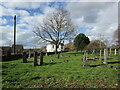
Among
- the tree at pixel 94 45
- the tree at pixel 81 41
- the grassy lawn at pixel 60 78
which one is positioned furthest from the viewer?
the tree at pixel 81 41

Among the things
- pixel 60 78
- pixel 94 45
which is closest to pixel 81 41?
pixel 94 45

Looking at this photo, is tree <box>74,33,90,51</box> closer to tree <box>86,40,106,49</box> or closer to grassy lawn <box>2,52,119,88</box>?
tree <box>86,40,106,49</box>

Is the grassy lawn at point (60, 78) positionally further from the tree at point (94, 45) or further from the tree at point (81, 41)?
the tree at point (81, 41)

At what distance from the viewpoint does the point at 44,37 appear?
105 feet

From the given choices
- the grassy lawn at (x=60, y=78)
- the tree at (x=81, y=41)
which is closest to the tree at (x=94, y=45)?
A: the tree at (x=81, y=41)

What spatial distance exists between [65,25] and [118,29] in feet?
55.7

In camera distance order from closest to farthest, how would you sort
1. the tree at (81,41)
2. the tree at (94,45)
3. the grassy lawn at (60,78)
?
the grassy lawn at (60,78)
the tree at (94,45)
the tree at (81,41)

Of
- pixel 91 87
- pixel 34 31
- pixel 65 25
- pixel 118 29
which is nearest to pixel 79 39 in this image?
pixel 65 25

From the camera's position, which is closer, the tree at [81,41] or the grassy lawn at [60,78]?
the grassy lawn at [60,78]

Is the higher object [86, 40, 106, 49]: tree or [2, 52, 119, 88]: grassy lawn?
[86, 40, 106, 49]: tree

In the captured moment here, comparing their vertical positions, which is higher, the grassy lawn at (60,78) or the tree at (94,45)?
the tree at (94,45)

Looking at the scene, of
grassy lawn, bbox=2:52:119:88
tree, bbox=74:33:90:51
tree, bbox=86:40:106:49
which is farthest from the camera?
tree, bbox=74:33:90:51

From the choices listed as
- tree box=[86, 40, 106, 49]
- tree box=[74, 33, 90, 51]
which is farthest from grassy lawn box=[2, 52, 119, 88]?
tree box=[74, 33, 90, 51]

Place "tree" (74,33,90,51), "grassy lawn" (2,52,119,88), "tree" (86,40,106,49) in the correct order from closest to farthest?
"grassy lawn" (2,52,119,88), "tree" (86,40,106,49), "tree" (74,33,90,51)
